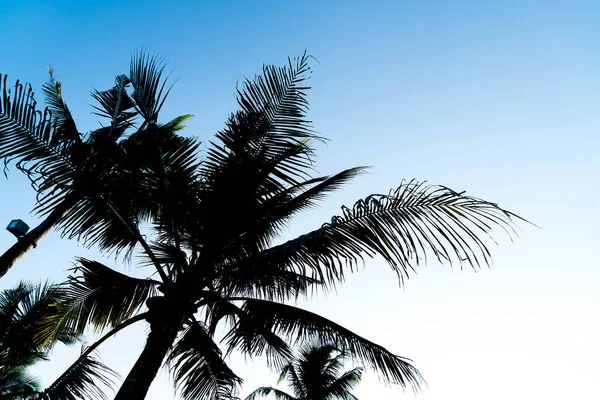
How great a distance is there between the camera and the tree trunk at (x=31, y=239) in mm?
3908

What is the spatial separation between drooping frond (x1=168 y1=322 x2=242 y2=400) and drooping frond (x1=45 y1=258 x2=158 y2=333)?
81cm

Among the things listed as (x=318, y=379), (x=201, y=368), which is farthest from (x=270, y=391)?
(x=201, y=368)

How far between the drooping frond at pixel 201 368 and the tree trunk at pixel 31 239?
1974 mm

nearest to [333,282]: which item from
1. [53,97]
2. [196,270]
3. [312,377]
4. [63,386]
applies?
[196,270]

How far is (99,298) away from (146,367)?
55.6 inches

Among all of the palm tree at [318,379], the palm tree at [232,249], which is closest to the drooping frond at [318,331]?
the palm tree at [232,249]

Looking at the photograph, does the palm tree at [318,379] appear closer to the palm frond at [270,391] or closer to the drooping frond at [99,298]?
the palm frond at [270,391]

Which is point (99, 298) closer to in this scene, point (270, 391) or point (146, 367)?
point (146, 367)

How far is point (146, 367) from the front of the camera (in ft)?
14.0

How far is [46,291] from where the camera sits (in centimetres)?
1013

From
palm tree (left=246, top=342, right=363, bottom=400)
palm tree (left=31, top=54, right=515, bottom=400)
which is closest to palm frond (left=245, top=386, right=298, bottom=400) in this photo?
palm tree (left=246, top=342, right=363, bottom=400)

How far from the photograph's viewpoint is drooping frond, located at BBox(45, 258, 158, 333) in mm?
5009

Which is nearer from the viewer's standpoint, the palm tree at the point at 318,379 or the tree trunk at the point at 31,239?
the tree trunk at the point at 31,239

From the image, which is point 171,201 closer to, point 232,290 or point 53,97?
point 232,290
